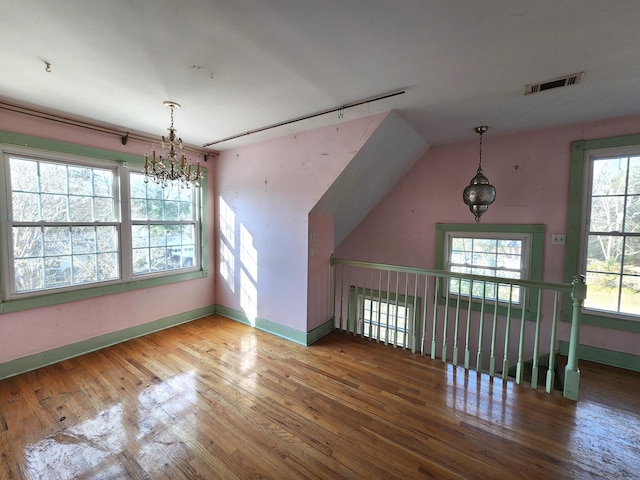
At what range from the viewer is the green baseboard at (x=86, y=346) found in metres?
2.41

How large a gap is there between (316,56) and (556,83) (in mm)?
1802

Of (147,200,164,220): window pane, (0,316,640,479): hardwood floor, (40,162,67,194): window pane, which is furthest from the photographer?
(147,200,164,220): window pane

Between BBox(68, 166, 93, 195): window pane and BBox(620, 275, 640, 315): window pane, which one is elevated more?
BBox(68, 166, 93, 195): window pane

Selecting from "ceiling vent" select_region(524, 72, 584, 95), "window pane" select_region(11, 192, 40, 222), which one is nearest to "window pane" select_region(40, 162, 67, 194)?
"window pane" select_region(11, 192, 40, 222)

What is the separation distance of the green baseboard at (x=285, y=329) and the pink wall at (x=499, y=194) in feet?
5.30

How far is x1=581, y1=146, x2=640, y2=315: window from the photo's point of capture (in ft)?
8.75

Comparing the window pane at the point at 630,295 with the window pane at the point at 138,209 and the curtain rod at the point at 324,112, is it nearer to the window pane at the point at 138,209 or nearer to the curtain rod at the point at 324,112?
the curtain rod at the point at 324,112

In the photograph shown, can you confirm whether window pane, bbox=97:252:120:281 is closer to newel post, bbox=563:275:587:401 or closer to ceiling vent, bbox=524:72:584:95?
ceiling vent, bbox=524:72:584:95

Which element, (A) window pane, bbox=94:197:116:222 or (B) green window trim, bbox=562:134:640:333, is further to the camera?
(A) window pane, bbox=94:197:116:222

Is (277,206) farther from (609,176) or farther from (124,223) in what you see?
(609,176)

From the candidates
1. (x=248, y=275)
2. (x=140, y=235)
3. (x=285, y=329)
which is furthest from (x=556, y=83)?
(x=140, y=235)

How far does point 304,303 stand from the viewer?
3.04 metres

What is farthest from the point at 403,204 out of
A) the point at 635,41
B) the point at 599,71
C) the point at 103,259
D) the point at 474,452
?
the point at 103,259

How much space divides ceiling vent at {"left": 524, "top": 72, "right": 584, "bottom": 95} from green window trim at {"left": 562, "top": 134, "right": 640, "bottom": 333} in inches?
51.5
